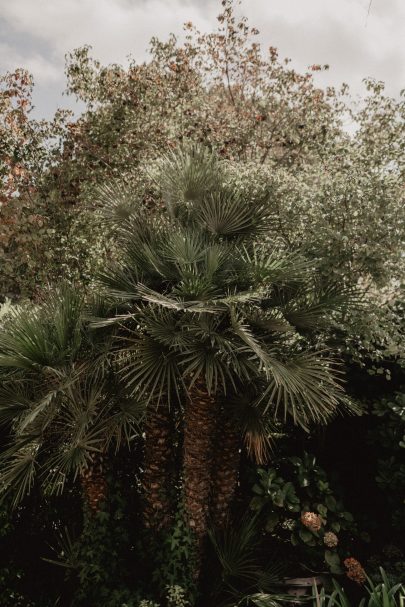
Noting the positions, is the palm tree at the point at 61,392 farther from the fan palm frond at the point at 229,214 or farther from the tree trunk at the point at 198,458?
the fan palm frond at the point at 229,214

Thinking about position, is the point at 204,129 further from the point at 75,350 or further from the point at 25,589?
the point at 25,589

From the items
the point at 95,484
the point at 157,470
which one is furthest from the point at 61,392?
the point at 157,470

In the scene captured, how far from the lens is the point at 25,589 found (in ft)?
15.7

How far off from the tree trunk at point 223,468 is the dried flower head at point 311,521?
63cm

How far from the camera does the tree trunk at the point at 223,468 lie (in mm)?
4531

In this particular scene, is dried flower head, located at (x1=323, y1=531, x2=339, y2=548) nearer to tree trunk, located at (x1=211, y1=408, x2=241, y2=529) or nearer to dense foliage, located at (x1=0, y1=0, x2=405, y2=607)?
dense foliage, located at (x1=0, y1=0, x2=405, y2=607)

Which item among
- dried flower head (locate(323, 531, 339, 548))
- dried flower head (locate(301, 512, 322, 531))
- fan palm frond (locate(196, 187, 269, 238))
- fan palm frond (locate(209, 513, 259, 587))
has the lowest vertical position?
Result: fan palm frond (locate(209, 513, 259, 587))

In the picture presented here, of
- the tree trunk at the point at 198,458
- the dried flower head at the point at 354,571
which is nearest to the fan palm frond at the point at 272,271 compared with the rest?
the tree trunk at the point at 198,458

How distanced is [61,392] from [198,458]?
119cm

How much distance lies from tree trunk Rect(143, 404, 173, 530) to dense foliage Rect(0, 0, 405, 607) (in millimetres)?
12

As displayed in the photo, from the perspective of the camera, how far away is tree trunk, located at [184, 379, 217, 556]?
13.8 feet

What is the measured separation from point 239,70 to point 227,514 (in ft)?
32.2

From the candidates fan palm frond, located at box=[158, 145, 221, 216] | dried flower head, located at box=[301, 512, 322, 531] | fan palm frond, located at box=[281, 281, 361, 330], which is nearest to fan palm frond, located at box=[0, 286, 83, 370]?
fan palm frond, located at box=[158, 145, 221, 216]

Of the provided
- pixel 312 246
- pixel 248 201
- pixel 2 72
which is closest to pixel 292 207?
pixel 312 246
